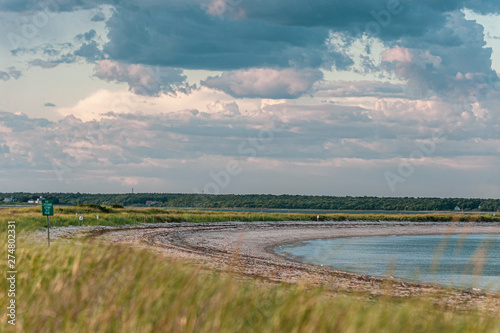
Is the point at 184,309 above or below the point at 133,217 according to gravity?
above

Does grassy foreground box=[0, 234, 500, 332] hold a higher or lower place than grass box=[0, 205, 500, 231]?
higher

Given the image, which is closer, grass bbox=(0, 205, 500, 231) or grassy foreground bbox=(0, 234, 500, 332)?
grassy foreground bbox=(0, 234, 500, 332)

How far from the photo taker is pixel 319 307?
8609mm

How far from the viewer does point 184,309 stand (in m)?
8.55

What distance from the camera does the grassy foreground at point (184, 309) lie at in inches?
315

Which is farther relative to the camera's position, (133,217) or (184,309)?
(133,217)

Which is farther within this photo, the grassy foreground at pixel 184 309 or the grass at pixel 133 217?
the grass at pixel 133 217

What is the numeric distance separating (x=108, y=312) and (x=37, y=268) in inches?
165

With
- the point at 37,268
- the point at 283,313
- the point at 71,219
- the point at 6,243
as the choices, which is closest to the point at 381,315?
the point at 283,313

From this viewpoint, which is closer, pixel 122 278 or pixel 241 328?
pixel 241 328

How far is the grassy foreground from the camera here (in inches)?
315

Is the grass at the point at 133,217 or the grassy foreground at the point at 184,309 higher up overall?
the grassy foreground at the point at 184,309

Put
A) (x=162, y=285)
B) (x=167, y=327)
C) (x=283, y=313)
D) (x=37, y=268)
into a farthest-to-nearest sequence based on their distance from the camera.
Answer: (x=37, y=268) → (x=162, y=285) → (x=283, y=313) → (x=167, y=327)

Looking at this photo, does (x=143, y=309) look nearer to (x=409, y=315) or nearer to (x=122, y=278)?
(x=122, y=278)
